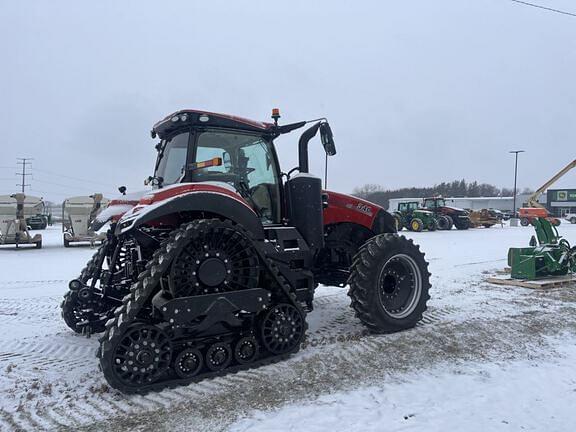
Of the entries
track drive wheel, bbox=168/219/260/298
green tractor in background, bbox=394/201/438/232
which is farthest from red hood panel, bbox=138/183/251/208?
green tractor in background, bbox=394/201/438/232

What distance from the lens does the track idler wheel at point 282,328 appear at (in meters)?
4.37

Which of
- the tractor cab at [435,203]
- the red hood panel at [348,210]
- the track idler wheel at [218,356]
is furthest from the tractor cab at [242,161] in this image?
the tractor cab at [435,203]

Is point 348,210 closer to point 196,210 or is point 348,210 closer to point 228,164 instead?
point 228,164

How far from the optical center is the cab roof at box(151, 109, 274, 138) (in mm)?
4582

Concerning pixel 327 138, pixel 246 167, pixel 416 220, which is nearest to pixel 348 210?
pixel 327 138

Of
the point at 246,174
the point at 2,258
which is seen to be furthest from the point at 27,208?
the point at 246,174

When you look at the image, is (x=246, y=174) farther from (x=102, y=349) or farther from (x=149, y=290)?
(x=102, y=349)

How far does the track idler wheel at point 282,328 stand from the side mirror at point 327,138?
1887 millimetres

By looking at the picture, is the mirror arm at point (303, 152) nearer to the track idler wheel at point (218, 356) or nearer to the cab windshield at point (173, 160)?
the cab windshield at point (173, 160)

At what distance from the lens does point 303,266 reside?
5.21 m

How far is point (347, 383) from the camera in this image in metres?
3.99

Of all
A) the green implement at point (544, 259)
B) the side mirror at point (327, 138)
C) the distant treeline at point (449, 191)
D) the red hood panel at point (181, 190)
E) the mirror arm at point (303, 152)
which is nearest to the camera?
the red hood panel at point (181, 190)

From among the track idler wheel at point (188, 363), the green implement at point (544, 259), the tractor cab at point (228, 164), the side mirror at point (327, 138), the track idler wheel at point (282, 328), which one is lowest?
the track idler wheel at point (188, 363)

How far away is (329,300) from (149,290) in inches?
167
